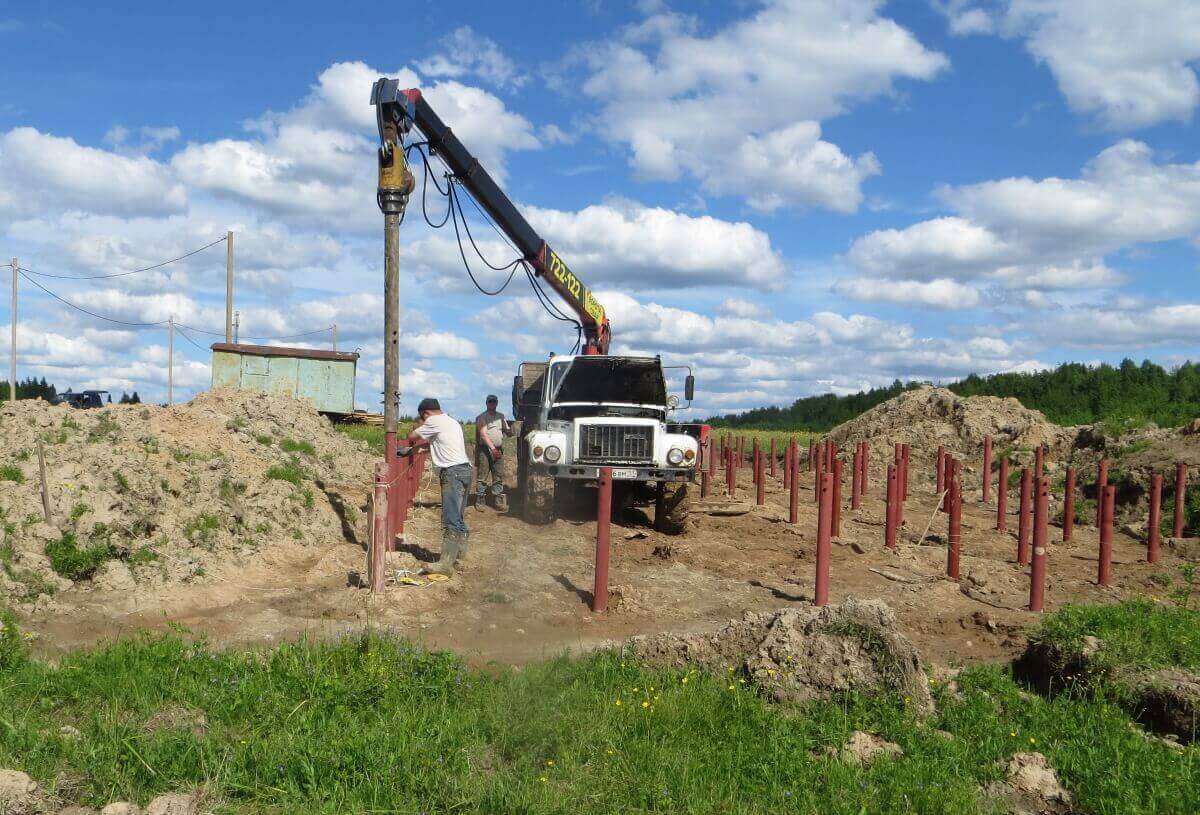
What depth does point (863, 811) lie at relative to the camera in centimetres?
417

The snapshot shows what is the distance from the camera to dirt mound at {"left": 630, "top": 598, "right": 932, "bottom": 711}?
18.6 feet

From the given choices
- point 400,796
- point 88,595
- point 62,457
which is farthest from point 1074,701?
point 62,457

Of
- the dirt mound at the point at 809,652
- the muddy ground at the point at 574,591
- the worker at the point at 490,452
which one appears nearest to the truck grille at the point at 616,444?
the muddy ground at the point at 574,591

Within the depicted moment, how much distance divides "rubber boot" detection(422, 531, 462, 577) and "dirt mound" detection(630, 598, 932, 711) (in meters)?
3.53

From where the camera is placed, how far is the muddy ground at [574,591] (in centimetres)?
757

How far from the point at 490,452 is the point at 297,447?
3.86m

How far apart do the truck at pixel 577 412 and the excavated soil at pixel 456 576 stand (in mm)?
595

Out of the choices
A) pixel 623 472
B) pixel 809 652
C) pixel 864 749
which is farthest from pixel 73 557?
pixel 864 749

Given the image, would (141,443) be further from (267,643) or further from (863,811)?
(863,811)

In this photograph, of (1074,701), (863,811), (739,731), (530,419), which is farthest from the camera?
(530,419)

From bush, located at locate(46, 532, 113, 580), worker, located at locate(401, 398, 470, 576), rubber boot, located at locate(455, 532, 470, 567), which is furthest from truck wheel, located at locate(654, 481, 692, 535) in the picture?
bush, located at locate(46, 532, 113, 580)

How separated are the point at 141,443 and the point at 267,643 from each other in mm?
5390

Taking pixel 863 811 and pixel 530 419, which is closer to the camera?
pixel 863 811

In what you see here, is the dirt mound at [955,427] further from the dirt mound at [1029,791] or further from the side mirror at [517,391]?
the dirt mound at [1029,791]
